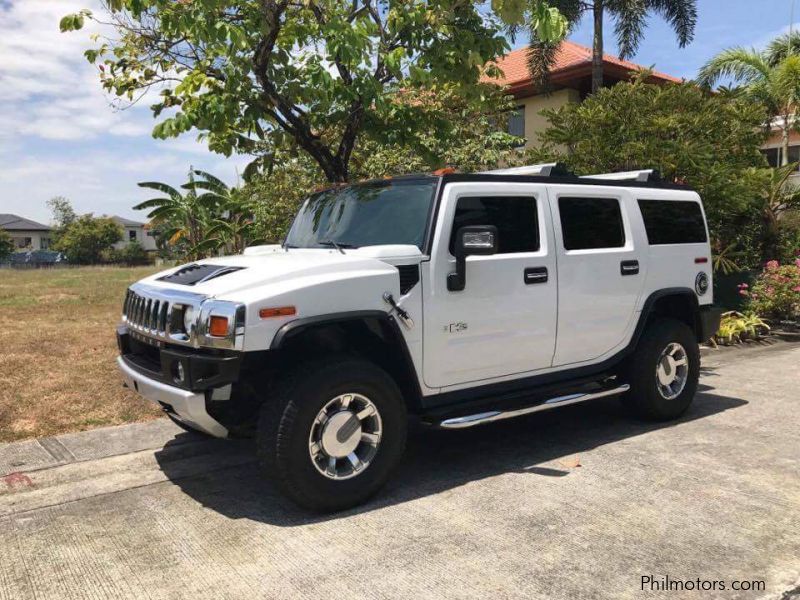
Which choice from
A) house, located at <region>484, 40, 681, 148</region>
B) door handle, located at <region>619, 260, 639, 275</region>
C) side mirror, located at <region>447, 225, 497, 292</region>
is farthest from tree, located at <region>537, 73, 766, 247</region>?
house, located at <region>484, 40, 681, 148</region>

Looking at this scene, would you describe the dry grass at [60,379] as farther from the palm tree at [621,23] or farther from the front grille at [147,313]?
the palm tree at [621,23]

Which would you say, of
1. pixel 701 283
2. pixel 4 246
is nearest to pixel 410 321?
pixel 701 283

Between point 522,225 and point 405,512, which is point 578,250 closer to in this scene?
point 522,225

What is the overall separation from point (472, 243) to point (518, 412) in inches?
47.9

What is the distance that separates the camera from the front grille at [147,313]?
13.4ft

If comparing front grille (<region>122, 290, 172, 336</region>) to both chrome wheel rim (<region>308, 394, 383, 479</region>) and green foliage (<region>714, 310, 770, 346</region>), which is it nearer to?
chrome wheel rim (<region>308, 394, 383, 479</region>)

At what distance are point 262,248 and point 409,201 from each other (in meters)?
1.56

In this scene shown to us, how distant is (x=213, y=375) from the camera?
375 centimetres

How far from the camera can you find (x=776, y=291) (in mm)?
11312

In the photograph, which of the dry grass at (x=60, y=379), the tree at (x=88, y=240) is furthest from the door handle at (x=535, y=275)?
the tree at (x=88, y=240)

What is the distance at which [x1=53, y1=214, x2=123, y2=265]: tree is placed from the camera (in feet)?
214

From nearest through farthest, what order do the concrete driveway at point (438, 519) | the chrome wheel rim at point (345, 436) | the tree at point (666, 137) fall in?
the concrete driveway at point (438, 519) < the chrome wheel rim at point (345, 436) < the tree at point (666, 137)

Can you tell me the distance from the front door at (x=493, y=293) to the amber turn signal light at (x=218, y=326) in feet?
4.12

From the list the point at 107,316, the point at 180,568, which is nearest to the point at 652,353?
the point at 180,568
